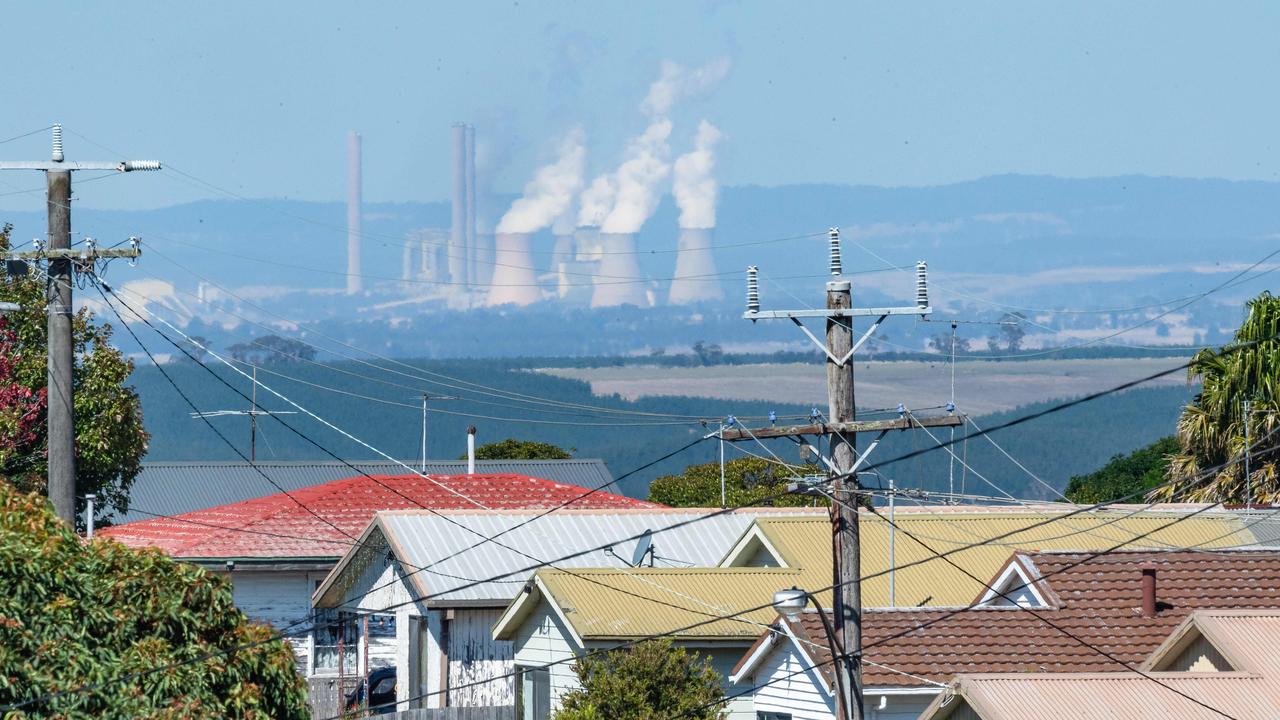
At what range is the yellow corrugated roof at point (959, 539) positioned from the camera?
3922 centimetres

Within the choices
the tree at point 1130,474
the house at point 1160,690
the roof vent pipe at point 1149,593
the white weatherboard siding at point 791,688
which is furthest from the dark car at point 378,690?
the tree at point 1130,474

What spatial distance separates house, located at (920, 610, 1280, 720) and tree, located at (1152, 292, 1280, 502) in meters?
28.4

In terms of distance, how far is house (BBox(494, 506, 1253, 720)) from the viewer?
36.4m

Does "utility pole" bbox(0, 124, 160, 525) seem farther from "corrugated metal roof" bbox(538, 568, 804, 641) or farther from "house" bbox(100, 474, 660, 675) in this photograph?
"house" bbox(100, 474, 660, 675)

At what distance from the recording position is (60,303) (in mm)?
32594

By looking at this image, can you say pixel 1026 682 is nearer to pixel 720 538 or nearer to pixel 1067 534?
pixel 1067 534

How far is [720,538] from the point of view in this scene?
4594 cm

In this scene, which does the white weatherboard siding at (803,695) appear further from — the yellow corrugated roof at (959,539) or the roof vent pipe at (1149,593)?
the yellow corrugated roof at (959,539)

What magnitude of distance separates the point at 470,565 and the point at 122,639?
69.9 feet

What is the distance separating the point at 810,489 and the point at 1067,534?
1596 centimetres

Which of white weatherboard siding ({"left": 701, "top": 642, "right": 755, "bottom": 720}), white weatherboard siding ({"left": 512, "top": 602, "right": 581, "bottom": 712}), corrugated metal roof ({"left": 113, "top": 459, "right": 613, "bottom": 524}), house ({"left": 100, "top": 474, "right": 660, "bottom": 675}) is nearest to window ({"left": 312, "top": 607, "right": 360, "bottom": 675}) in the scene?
house ({"left": 100, "top": 474, "right": 660, "bottom": 675})

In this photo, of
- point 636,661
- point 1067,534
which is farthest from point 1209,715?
point 1067,534

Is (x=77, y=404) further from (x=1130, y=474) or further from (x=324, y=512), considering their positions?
(x=1130, y=474)

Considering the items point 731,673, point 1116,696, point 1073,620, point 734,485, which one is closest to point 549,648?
point 731,673
